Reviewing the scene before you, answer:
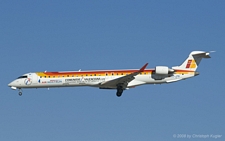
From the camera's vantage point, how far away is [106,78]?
153 ft

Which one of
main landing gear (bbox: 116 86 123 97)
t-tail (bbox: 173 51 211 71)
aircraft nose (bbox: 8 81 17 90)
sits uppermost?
t-tail (bbox: 173 51 211 71)

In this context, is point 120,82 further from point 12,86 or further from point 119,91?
point 12,86

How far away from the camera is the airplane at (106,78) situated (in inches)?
1816

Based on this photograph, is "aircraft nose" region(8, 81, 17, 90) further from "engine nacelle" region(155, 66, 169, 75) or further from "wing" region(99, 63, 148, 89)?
"engine nacelle" region(155, 66, 169, 75)

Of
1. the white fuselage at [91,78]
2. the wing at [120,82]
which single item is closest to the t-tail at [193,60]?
the white fuselage at [91,78]

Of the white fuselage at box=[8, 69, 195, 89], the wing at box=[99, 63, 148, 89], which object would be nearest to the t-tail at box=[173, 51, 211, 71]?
the white fuselage at box=[8, 69, 195, 89]

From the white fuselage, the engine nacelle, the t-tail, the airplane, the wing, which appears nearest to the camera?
the wing

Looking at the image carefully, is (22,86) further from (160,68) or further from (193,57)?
(193,57)

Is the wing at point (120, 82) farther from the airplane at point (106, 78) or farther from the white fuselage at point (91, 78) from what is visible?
the white fuselage at point (91, 78)

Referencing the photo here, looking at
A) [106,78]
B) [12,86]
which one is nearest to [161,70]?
[106,78]

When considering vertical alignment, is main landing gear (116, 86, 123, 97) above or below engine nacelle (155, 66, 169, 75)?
below

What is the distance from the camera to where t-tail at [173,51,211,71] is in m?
47.6

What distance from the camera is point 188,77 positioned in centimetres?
4709

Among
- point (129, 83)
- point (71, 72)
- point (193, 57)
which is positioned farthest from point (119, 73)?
point (193, 57)
